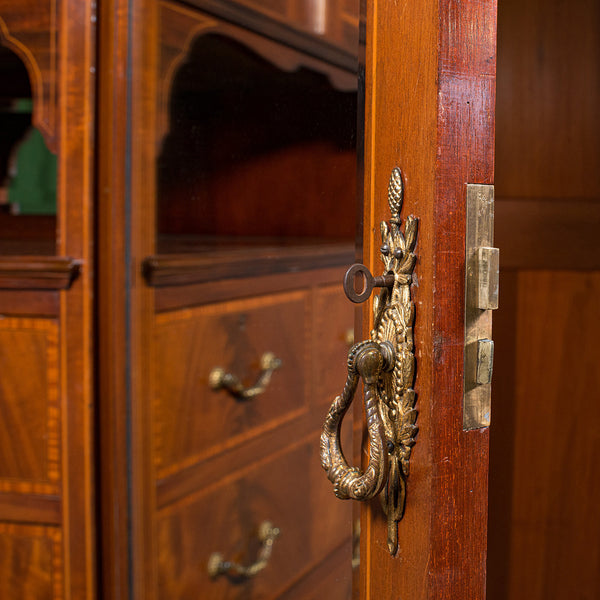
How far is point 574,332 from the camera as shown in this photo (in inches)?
16.9

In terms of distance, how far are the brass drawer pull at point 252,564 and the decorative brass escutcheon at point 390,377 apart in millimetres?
570

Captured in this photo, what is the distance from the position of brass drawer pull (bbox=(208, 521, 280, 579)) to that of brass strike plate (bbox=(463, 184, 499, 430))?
0.62 metres

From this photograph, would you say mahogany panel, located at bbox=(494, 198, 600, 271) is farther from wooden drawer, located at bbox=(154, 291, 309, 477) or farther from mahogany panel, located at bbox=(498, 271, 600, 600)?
wooden drawer, located at bbox=(154, 291, 309, 477)

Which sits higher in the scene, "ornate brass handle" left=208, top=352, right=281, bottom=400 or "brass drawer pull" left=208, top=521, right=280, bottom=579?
"ornate brass handle" left=208, top=352, right=281, bottom=400

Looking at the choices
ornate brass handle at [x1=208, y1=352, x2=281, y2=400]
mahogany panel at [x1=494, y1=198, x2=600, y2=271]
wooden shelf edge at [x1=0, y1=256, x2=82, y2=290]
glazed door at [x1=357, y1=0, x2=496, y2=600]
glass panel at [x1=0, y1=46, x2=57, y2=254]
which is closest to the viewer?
glazed door at [x1=357, y1=0, x2=496, y2=600]

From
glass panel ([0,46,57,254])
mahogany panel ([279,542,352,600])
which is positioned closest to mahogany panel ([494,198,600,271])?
mahogany panel ([279,542,352,600])

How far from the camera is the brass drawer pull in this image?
2.79 feet

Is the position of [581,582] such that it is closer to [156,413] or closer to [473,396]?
[473,396]

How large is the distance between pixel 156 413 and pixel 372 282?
514 mm

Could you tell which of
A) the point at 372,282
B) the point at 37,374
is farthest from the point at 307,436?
the point at 372,282

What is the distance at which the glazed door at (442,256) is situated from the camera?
0.31 metres

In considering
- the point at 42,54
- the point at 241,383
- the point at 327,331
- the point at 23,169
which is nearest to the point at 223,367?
the point at 241,383

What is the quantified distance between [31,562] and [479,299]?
27.0 inches

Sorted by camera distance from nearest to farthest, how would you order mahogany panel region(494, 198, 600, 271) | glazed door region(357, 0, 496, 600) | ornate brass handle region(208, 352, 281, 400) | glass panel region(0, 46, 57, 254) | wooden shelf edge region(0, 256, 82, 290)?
glazed door region(357, 0, 496, 600)
mahogany panel region(494, 198, 600, 271)
wooden shelf edge region(0, 256, 82, 290)
ornate brass handle region(208, 352, 281, 400)
glass panel region(0, 46, 57, 254)
